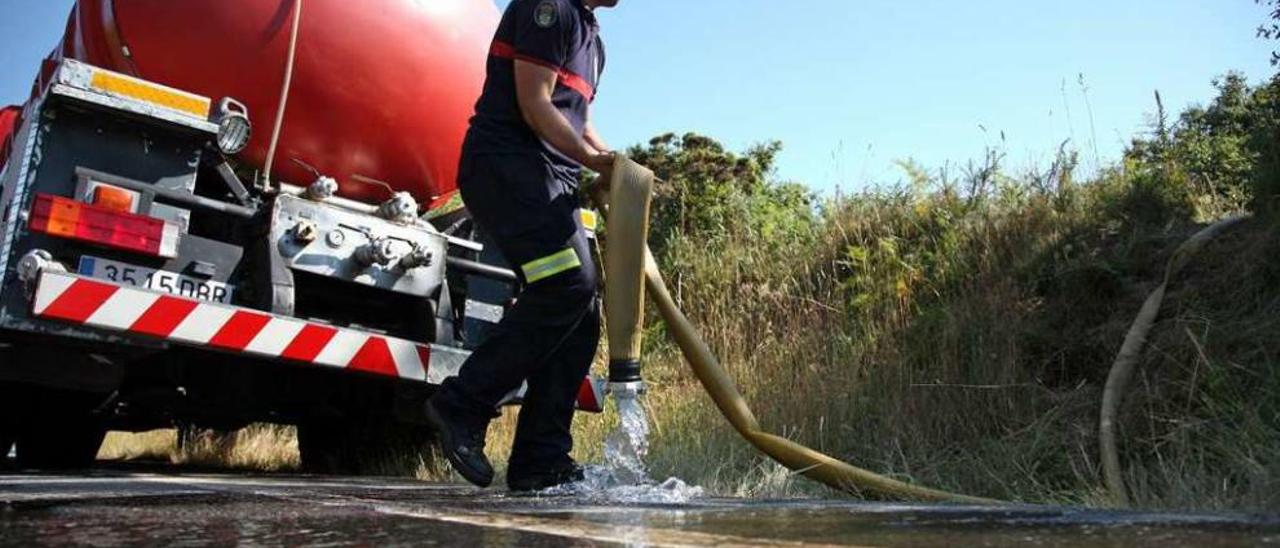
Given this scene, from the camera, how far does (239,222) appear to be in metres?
3.67

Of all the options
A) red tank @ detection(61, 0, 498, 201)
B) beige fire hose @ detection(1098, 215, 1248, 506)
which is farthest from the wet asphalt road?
red tank @ detection(61, 0, 498, 201)

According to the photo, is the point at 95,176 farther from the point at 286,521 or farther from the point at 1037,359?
the point at 1037,359

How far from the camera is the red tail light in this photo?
10.3 ft

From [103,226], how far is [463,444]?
4.38 feet

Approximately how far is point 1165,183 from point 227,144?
3.94m

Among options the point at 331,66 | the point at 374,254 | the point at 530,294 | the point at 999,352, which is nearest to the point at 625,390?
the point at 530,294

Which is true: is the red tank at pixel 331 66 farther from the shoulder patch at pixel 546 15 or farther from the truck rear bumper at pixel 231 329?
the shoulder patch at pixel 546 15

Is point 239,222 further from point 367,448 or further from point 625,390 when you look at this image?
point 625,390

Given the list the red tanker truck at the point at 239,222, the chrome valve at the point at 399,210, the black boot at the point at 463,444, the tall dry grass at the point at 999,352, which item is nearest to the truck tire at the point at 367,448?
the tall dry grass at the point at 999,352

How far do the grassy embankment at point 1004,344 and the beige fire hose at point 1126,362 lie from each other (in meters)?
0.05

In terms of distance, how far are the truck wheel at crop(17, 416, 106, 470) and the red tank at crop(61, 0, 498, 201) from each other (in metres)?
1.35

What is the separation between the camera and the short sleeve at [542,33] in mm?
2869

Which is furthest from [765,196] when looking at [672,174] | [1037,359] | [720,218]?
[1037,359]

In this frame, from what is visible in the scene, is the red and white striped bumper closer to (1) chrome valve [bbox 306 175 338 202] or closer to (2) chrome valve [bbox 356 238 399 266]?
(2) chrome valve [bbox 356 238 399 266]
